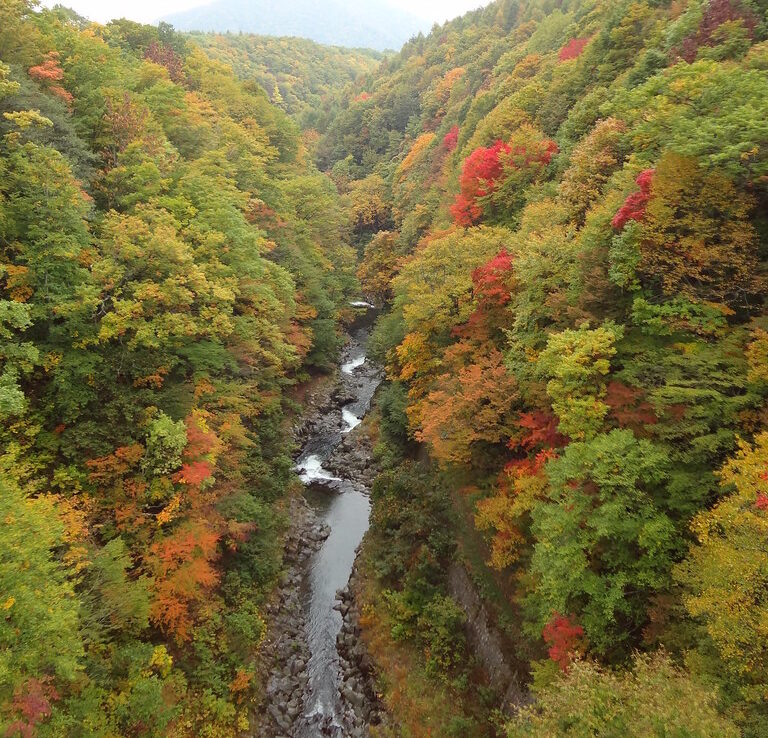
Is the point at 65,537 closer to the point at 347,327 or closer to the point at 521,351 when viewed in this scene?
the point at 521,351

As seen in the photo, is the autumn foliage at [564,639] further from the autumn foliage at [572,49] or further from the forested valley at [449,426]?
the autumn foliage at [572,49]

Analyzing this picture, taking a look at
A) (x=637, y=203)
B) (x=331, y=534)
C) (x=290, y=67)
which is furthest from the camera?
(x=290, y=67)

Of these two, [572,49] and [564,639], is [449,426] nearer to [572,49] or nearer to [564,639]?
[564,639]

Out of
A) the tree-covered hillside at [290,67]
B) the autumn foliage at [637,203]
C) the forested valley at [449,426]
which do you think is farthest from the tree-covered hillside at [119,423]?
the tree-covered hillside at [290,67]

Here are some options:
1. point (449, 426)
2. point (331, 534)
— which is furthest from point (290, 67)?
point (449, 426)

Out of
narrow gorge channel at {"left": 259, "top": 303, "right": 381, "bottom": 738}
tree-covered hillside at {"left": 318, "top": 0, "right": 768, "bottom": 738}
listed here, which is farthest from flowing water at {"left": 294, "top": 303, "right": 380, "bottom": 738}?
tree-covered hillside at {"left": 318, "top": 0, "right": 768, "bottom": 738}

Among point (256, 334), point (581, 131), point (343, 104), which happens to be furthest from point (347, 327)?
point (343, 104)
